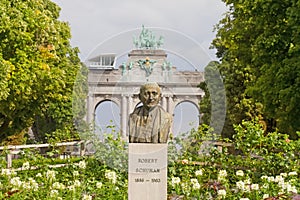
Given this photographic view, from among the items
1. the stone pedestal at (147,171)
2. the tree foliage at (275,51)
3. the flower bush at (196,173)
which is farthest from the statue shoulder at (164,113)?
the tree foliage at (275,51)

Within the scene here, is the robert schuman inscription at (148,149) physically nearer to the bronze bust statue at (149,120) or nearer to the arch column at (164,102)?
the bronze bust statue at (149,120)

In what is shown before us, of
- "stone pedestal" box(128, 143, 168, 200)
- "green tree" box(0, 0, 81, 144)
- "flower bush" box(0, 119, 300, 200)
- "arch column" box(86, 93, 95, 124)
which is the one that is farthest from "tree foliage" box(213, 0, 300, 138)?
"stone pedestal" box(128, 143, 168, 200)

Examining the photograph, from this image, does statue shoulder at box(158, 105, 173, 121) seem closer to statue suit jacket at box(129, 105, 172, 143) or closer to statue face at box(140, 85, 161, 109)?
statue suit jacket at box(129, 105, 172, 143)

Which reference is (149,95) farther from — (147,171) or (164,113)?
(147,171)

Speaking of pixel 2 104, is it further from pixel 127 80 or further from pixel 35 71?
pixel 127 80

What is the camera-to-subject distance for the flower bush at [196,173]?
9.03 metres

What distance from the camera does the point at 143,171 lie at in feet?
26.5

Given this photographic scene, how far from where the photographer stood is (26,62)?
2125 centimetres

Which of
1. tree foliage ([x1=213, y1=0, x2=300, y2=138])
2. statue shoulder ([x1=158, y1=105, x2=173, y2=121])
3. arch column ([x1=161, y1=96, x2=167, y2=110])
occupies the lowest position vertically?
statue shoulder ([x1=158, y1=105, x2=173, y2=121])

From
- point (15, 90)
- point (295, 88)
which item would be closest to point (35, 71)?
point (15, 90)

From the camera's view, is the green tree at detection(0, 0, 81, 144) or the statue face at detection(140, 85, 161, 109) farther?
the green tree at detection(0, 0, 81, 144)

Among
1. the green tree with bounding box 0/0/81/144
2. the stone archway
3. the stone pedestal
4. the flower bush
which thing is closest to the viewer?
the stone pedestal

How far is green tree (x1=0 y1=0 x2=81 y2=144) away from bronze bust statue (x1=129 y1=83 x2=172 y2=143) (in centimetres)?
1128

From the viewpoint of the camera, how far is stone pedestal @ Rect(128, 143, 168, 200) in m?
8.04
